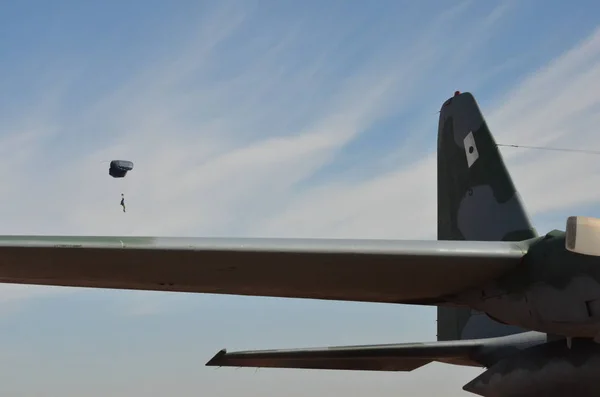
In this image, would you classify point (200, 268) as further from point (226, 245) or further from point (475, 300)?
point (475, 300)

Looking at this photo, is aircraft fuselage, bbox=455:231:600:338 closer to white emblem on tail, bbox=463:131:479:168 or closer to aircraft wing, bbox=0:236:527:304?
aircraft wing, bbox=0:236:527:304

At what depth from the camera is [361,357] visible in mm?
12891

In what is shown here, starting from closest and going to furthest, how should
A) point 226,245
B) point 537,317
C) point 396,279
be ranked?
point 226,245, point 537,317, point 396,279

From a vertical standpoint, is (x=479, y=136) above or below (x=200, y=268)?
above

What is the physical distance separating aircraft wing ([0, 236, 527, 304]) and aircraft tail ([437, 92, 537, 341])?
319cm

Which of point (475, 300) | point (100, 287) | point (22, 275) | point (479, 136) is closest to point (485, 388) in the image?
point (475, 300)

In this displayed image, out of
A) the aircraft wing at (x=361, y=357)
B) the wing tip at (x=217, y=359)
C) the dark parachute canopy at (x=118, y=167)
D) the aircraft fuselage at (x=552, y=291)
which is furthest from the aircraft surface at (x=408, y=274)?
the dark parachute canopy at (x=118, y=167)

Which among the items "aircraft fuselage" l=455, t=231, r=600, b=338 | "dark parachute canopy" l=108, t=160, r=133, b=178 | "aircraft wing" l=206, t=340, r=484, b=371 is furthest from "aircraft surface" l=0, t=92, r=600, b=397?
"dark parachute canopy" l=108, t=160, r=133, b=178

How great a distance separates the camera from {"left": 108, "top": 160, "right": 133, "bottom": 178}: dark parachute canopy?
3962 cm

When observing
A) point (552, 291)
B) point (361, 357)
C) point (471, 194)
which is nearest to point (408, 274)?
point (552, 291)

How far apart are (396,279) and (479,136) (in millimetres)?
5402

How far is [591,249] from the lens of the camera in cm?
706

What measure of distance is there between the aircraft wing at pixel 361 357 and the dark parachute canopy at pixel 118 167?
91.6ft

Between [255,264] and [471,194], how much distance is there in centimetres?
621
